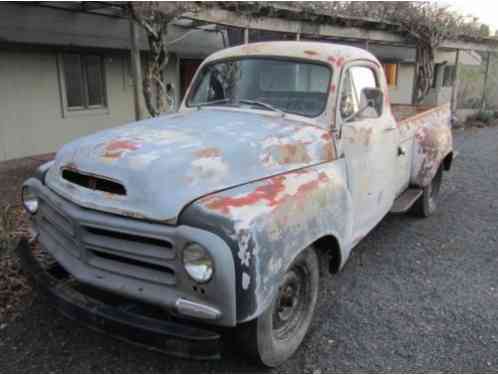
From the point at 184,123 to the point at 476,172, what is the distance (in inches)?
282

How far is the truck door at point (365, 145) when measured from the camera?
11.2 ft

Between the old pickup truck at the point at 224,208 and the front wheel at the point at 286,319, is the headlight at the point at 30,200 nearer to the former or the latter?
the old pickup truck at the point at 224,208

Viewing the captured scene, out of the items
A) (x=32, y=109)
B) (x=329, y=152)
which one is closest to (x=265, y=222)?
(x=329, y=152)

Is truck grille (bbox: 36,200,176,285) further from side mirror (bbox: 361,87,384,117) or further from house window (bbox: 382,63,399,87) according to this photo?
house window (bbox: 382,63,399,87)

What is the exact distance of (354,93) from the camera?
12.0ft

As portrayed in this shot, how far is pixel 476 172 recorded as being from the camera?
836cm

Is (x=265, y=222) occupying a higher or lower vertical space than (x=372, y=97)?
lower

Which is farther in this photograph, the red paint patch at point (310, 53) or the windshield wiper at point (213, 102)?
the windshield wiper at point (213, 102)

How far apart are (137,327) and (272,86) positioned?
227 cm

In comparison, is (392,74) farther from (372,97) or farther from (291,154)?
(291,154)

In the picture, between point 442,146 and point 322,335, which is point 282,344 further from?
point 442,146

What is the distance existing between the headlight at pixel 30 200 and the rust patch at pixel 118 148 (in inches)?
31.2

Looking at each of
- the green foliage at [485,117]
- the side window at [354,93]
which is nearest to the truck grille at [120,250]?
the side window at [354,93]

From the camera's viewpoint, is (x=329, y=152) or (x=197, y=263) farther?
(x=329, y=152)
